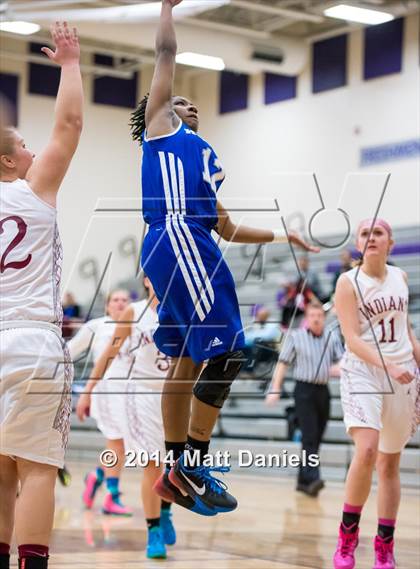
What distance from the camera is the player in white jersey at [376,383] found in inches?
244

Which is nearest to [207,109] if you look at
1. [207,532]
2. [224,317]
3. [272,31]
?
[272,31]

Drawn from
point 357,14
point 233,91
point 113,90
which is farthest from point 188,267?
point 113,90

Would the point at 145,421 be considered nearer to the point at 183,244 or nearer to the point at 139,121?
the point at 139,121

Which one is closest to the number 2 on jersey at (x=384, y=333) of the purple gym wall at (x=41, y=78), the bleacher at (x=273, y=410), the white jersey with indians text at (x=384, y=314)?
the white jersey with indians text at (x=384, y=314)

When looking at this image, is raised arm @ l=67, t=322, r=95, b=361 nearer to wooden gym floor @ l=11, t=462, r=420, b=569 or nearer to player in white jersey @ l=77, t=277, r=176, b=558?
wooden gym floor @ l=11, t=462, r=420, b=569

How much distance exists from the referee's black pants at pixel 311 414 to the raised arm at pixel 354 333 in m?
5.52

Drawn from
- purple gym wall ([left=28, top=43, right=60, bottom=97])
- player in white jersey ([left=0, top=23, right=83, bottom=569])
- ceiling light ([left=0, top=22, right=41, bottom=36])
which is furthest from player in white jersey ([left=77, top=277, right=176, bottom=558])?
purple gym wall ([left=28, top=43, right=60, bottom=97])

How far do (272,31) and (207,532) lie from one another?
42.5 ft

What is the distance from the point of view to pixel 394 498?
6.43m

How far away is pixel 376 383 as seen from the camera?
630 centimetres

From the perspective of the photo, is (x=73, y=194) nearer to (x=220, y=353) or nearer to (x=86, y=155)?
(x=86, y=155)

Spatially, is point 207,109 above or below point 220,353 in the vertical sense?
above

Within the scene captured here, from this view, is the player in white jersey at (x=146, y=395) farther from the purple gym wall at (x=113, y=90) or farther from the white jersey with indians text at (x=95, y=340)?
the purple gym wall at (x=113, y=90)

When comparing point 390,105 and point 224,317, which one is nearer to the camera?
point 224,317
